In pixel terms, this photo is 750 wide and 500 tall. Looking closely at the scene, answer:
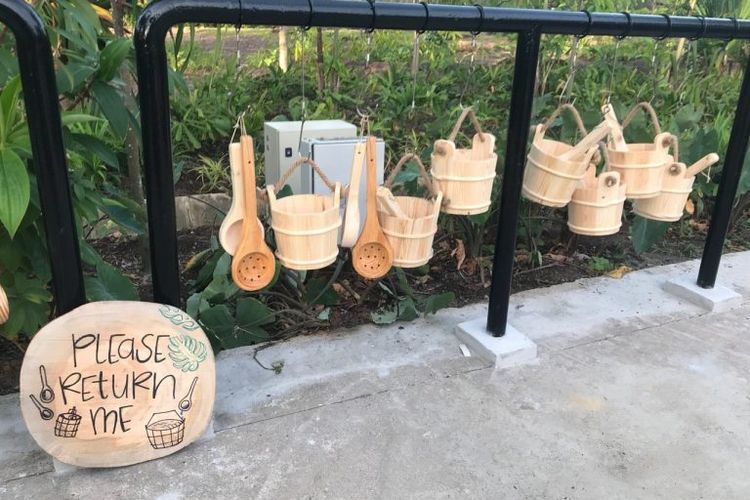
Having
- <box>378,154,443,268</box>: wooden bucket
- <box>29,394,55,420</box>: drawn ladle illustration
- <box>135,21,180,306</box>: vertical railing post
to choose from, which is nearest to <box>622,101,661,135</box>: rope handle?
<box>378,154,443,268</box>: wooden bucket

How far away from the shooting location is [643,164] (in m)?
2.54

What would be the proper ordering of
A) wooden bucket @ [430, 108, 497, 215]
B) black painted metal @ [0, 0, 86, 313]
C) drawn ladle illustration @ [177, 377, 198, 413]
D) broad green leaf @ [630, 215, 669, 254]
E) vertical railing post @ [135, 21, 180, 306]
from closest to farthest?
black painted metal @ [0, 0, 86, 313] < vertical railing post @ [135, 21, 180, 306] < drawn ladle illustration @ [177, 377, 198, 413] < wooden bucket @ [430, 108, 497, 215] < broad green leaf @ [630, 215, 669, 254]

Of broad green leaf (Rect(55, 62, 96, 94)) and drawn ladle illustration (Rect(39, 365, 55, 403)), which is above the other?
broad green leaf (Rect(55, 62, 96, 94))

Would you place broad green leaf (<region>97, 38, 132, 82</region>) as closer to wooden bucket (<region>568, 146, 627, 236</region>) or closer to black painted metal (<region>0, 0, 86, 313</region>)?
black painted metal (<region>0, 0, 86, 313</region>)

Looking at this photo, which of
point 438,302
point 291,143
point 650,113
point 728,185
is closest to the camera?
point 650,113

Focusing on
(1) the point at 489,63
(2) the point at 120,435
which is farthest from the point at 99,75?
(1) the point at 489,63

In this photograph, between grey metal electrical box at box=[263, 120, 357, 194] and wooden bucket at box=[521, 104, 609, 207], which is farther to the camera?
grey metal electrical box at box=[263, 120, 357, 194]

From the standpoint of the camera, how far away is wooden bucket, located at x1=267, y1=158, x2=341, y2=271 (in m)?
2.02

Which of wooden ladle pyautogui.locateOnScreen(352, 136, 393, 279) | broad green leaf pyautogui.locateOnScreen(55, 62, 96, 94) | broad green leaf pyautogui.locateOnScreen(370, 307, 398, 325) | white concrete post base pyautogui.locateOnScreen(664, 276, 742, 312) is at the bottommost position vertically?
white concrete post base pyautogui.locateOnScreen(664, 276, 742, 312)

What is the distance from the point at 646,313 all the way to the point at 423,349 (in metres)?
1.17

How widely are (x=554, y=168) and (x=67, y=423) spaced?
1791 millimetres

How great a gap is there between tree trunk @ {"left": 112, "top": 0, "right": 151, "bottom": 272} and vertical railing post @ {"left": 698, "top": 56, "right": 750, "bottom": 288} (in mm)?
2673

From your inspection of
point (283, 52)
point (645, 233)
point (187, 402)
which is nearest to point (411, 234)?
point (187, 402)

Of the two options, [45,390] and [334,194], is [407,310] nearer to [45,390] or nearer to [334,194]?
[334,194]
